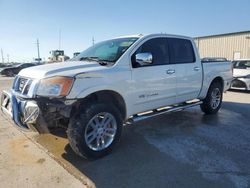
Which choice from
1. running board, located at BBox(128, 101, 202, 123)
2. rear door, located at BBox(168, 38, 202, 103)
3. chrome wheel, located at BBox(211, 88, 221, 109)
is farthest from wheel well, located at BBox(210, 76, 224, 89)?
running board, located at BBox(128, 101, 202, 123)

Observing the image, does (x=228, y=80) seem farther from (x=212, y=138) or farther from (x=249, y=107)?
(x=212, y=138)

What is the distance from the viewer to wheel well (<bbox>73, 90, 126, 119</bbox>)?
3797 mm

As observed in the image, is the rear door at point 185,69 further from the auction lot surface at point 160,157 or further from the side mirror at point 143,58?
the side mirror at point 143,58

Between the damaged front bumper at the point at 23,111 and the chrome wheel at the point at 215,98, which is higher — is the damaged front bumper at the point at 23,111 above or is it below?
above

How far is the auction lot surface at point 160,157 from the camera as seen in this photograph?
3.21m

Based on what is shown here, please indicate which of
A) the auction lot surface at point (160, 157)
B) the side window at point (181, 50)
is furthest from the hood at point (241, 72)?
the side window at point (181, 50)

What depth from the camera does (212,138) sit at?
4754 mm

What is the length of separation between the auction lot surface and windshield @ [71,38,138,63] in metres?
1.55

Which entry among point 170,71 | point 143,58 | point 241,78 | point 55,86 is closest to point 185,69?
point 170,71

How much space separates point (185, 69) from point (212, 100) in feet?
5.65

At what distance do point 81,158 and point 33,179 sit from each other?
0.81m

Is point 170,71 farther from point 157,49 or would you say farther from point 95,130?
point 95,130

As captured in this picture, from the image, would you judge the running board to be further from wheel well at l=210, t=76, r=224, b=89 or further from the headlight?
the headlight

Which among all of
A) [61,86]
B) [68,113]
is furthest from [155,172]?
[61,86]
